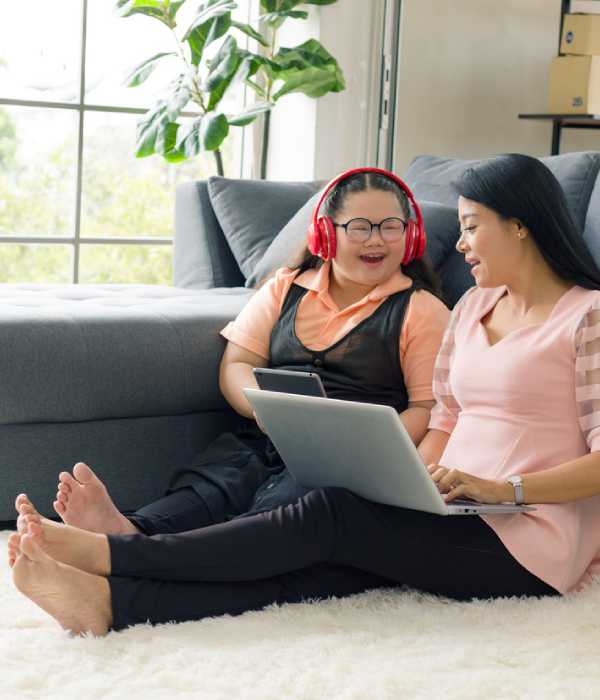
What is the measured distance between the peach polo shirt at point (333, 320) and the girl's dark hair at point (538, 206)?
0.40m

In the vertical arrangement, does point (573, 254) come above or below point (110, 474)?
above

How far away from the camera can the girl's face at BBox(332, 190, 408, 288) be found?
2189mm

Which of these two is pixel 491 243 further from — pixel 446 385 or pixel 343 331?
pixel 343 331

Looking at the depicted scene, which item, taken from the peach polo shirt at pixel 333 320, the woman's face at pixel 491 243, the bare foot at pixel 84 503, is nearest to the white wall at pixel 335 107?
the peach polo shirt at pixel 333 320

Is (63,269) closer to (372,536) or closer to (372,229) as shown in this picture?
(372,229)

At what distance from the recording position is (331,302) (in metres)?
2.25

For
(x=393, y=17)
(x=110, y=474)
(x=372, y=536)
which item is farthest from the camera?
(x=393, y=17)

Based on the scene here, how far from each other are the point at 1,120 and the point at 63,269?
0.58m

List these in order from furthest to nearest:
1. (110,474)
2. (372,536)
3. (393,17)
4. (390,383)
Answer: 1. (393,17)
2. (110,474)
3. (390,383)
4. (372,536)

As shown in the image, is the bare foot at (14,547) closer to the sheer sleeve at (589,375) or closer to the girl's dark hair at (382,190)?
the sheer sleeve at (589,375)

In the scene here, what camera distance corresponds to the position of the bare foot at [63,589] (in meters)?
1.54

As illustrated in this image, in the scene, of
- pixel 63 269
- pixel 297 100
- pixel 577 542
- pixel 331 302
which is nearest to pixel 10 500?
pixel 331 302

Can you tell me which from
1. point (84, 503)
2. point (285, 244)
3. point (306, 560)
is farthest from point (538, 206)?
point (285, 244)

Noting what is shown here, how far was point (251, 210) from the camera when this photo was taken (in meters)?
3.19
